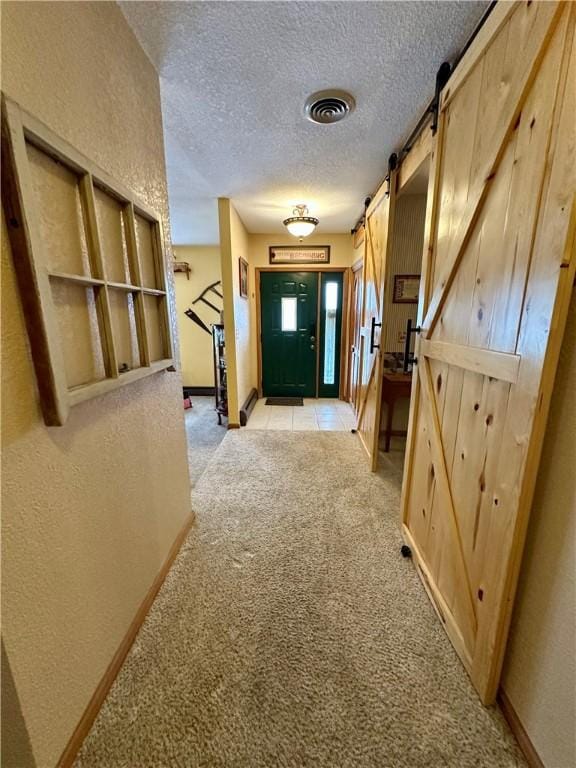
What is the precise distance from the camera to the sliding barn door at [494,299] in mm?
761

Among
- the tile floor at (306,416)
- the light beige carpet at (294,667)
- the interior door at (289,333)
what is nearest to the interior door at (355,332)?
the tile floor at (306,416)

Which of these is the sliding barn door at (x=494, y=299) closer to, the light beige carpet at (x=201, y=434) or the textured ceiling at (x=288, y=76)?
the textured ceiling at (x=288, y=76)

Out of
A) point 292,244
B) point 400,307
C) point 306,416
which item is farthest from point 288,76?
point 306,416

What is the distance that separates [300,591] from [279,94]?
251cm

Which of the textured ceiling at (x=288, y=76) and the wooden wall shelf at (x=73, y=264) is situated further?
the textured ceiling at (x=288, y=76)

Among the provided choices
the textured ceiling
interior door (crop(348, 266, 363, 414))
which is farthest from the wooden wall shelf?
interior door (crop(348, 266, 363, 414))

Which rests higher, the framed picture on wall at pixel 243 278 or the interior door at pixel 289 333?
the framed picture on wall at pixel 243 278

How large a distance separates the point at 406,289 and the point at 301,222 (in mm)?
1236

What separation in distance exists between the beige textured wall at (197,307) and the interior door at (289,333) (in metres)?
0.93

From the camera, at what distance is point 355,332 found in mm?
3859

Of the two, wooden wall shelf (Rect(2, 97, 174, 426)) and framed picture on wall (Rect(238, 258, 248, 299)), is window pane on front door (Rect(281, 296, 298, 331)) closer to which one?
framed picture on wall (Rect(238, 258, 248, 299))

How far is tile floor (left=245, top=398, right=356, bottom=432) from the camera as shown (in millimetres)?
3561

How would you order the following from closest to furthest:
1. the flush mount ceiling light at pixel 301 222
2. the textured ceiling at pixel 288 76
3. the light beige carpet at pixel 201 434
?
the textured ceiling at pixel 288 76 → the light beige carpet at pixel 201 434 → the flush mount ceiling light at pixel 301 222

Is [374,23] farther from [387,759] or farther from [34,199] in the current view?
[387,759]
